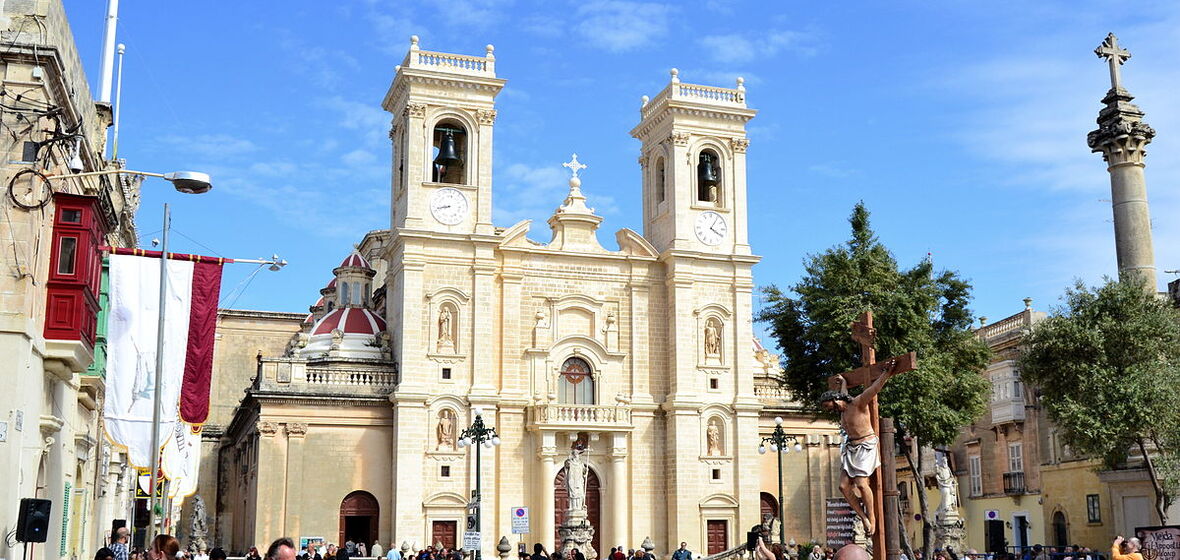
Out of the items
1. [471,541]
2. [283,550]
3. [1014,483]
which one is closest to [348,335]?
[471,541]

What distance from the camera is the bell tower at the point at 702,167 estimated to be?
149ft

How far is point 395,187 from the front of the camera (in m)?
45.0

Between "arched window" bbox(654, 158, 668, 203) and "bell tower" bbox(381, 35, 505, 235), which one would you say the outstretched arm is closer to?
"bell tower" bbox(381, 35, 505, 235)

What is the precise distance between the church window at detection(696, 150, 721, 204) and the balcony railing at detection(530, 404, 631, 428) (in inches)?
364

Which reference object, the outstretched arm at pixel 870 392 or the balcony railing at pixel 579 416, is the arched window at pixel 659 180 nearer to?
the balcony railing at pixel 579 416

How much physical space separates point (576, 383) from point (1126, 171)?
63.8ft

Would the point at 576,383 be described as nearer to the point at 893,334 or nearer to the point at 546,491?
the point at 546,491

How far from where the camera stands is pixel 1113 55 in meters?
35.3

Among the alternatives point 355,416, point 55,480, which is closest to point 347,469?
point 355,416

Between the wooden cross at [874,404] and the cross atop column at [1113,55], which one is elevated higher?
the cross atop column at [1113,55]

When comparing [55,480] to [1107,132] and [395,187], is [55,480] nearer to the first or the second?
[395,187]

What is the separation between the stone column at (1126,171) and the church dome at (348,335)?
24.5 metres

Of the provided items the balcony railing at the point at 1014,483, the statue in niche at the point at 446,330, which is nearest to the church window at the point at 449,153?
the statue in niche at the point at 446,330

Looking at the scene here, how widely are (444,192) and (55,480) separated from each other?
21459 mm
